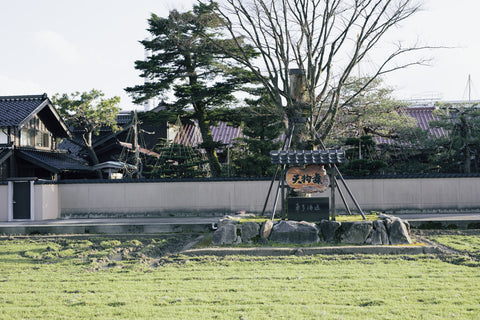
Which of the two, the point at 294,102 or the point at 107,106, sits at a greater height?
the point at 107,106

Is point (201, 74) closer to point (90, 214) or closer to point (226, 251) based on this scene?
point (90, 214)

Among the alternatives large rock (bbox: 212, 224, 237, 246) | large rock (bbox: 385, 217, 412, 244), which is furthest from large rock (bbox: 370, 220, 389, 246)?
large rock (bbox: 212, 224, 237, 246)

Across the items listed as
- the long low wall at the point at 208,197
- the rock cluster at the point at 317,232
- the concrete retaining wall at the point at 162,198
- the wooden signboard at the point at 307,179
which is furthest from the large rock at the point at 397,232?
the concrete retaining wall at the point at 162,198

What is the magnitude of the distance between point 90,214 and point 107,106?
31.2 ft

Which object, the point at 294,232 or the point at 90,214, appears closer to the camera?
the point at 294,232

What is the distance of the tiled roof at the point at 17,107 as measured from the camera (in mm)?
22281

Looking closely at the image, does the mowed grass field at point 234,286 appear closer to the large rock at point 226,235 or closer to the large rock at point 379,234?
the large rock at point 379,234

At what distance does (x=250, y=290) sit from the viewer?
22.1 ft

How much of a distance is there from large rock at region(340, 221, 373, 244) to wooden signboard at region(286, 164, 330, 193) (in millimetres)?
1586

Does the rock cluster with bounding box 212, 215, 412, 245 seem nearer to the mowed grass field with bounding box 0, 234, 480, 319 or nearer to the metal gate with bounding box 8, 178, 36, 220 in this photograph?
the mowed grass field with bounding box 0, 234, 480, 319

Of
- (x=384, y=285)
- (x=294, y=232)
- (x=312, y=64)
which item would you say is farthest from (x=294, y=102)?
(x=384, y=285)

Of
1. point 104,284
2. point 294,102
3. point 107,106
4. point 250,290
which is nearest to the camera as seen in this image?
point 250,290

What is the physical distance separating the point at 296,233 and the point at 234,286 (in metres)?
4.41

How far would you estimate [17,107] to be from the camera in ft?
77.8
